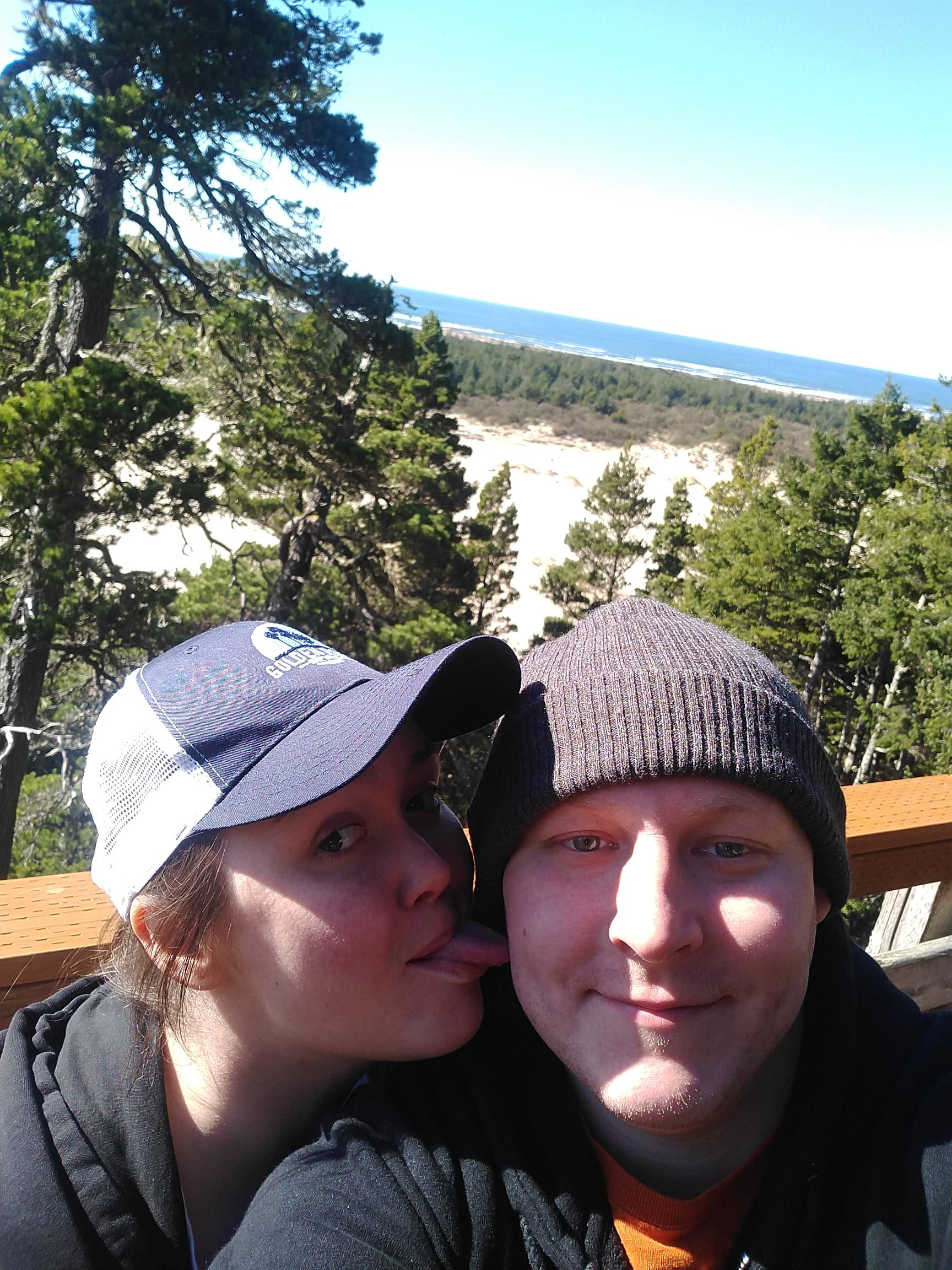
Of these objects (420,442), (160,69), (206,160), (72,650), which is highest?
(160,69)

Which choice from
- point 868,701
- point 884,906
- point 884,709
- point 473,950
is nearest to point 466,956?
point 473,950

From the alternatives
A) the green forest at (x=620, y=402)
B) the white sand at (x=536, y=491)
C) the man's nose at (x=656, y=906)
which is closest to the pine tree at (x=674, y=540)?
the white sand at (x=536, y=491)

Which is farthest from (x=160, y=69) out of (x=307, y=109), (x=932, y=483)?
(x=932, y=483)

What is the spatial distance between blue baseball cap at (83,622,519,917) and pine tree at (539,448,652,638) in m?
28.8

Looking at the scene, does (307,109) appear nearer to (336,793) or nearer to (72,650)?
(72,650)

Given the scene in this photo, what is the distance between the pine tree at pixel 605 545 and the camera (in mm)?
30984

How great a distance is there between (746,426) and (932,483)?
6233cm

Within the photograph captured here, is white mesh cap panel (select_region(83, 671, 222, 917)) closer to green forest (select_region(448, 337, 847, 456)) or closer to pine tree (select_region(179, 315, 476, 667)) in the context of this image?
pine tree (select_region(179, 315, 476, 667))

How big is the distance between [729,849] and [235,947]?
0.64m

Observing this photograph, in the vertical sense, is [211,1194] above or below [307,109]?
below

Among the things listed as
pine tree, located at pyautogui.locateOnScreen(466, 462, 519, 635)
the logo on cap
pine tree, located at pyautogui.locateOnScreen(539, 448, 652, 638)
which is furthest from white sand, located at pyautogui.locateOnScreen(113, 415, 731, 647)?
the logo on cap

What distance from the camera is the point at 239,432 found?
11.8m

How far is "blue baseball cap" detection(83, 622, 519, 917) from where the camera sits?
1.13 m

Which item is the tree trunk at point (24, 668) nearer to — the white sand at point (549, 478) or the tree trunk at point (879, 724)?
the tree trunk at point (879, 724)
